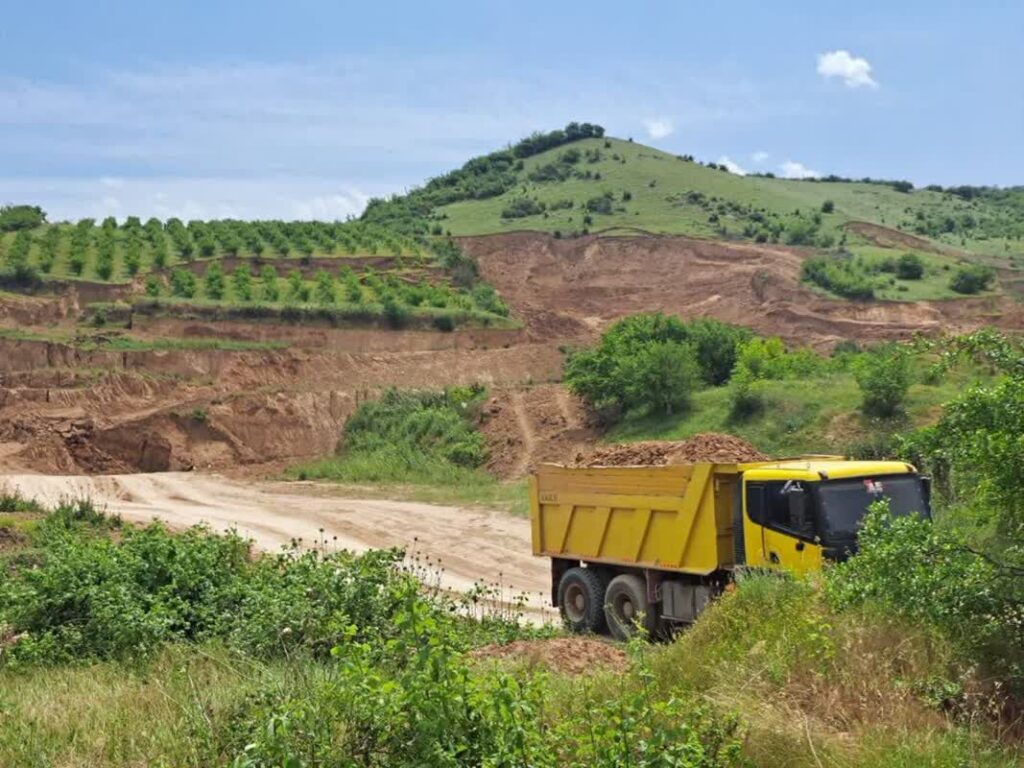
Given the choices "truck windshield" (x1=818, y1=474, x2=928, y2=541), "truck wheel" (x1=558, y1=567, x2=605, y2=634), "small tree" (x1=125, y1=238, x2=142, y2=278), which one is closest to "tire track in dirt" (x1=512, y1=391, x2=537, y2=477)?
"truck wheel" (x1=558, y1=567, x2=605, y2=634)

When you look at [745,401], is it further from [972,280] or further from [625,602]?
[972,280]

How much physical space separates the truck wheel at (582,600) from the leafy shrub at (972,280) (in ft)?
174

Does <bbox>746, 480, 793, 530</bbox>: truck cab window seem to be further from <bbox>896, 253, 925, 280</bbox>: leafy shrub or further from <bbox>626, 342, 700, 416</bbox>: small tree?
<bbox>896, 253, 925, 280</bbox>: leafy shrub

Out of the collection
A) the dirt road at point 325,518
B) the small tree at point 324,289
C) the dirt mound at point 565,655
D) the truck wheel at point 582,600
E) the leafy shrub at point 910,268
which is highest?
the leafy shrub at point 910,268

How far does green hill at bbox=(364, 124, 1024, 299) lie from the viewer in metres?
76.4

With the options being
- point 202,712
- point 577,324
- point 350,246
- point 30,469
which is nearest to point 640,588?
point 202,712

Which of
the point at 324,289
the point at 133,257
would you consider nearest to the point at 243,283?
the point at 324,289

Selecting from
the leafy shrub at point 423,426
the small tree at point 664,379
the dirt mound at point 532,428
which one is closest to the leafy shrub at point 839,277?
the dirt mound at point 532,428

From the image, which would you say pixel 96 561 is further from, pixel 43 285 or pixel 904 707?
pixel 43 285

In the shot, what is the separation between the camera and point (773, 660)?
7.74m

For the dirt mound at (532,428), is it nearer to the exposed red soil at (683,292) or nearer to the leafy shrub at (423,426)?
the leafy shrub at (423,426)

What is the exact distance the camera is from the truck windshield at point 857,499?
12.7 meters

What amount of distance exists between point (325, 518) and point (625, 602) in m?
15.3

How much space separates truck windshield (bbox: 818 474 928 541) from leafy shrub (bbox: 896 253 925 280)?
5752cm
